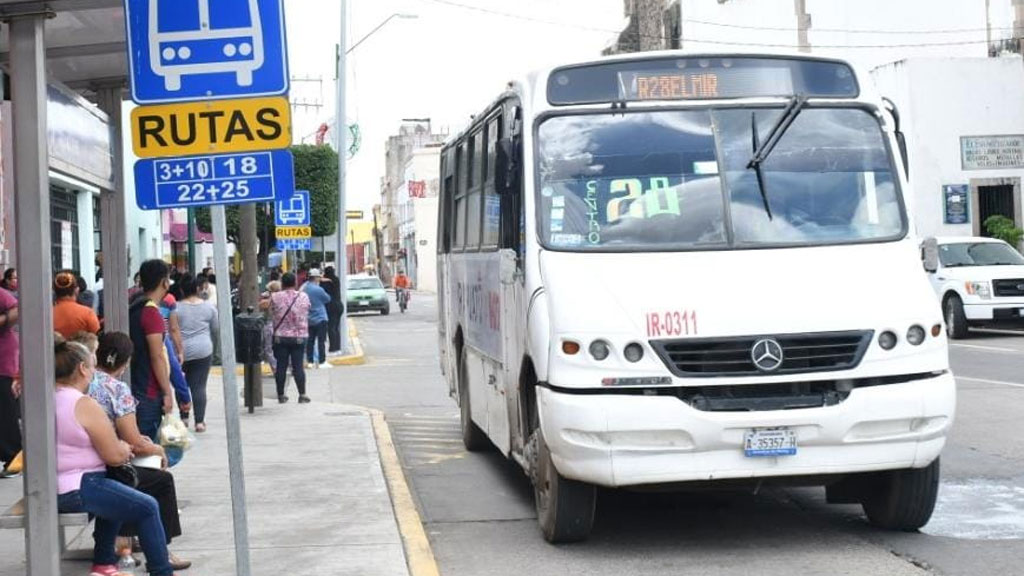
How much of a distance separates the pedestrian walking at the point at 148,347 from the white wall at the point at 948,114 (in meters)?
30.1

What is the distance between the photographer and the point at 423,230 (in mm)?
105250

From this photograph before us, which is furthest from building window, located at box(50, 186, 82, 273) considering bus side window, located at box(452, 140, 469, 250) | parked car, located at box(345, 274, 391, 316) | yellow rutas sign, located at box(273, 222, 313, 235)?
parked car, located at box(345, 274, 391, 316)

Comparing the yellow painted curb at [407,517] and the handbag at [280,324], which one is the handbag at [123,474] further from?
the handbag at [280,324]

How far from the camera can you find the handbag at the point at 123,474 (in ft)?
22.4

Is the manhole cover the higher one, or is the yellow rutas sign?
the yellow rutas sign

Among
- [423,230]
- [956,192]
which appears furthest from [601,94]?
[423,230]

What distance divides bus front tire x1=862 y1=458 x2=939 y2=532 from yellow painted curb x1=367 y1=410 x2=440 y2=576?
9.04ft

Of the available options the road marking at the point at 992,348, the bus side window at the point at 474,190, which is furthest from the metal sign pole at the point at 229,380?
the road marking at the point at 992,348

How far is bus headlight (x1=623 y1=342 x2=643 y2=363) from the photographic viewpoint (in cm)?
765

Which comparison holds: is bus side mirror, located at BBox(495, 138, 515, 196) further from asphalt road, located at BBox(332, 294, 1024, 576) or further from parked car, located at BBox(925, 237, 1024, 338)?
parked car, located at BBox(925, 237, 1024, 338)

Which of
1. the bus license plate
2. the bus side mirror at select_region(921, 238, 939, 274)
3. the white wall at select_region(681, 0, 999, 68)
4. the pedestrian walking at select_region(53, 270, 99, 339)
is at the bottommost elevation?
the bus license plate

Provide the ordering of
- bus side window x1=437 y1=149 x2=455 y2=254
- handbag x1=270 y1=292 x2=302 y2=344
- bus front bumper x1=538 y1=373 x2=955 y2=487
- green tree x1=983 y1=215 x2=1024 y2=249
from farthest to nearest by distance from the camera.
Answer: green tree x1=983 y1=215 x2=1024 y2=249, handbag x1=270 y1=292 x2=302 y2=344, bus side window x1=437 y1=149 x2=455 y2=254, bus front bumper x1=538 y1=373 x2=955 y2=487

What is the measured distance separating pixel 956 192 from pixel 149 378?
31.1 metres

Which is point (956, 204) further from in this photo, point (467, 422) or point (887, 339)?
point (887, 339)
